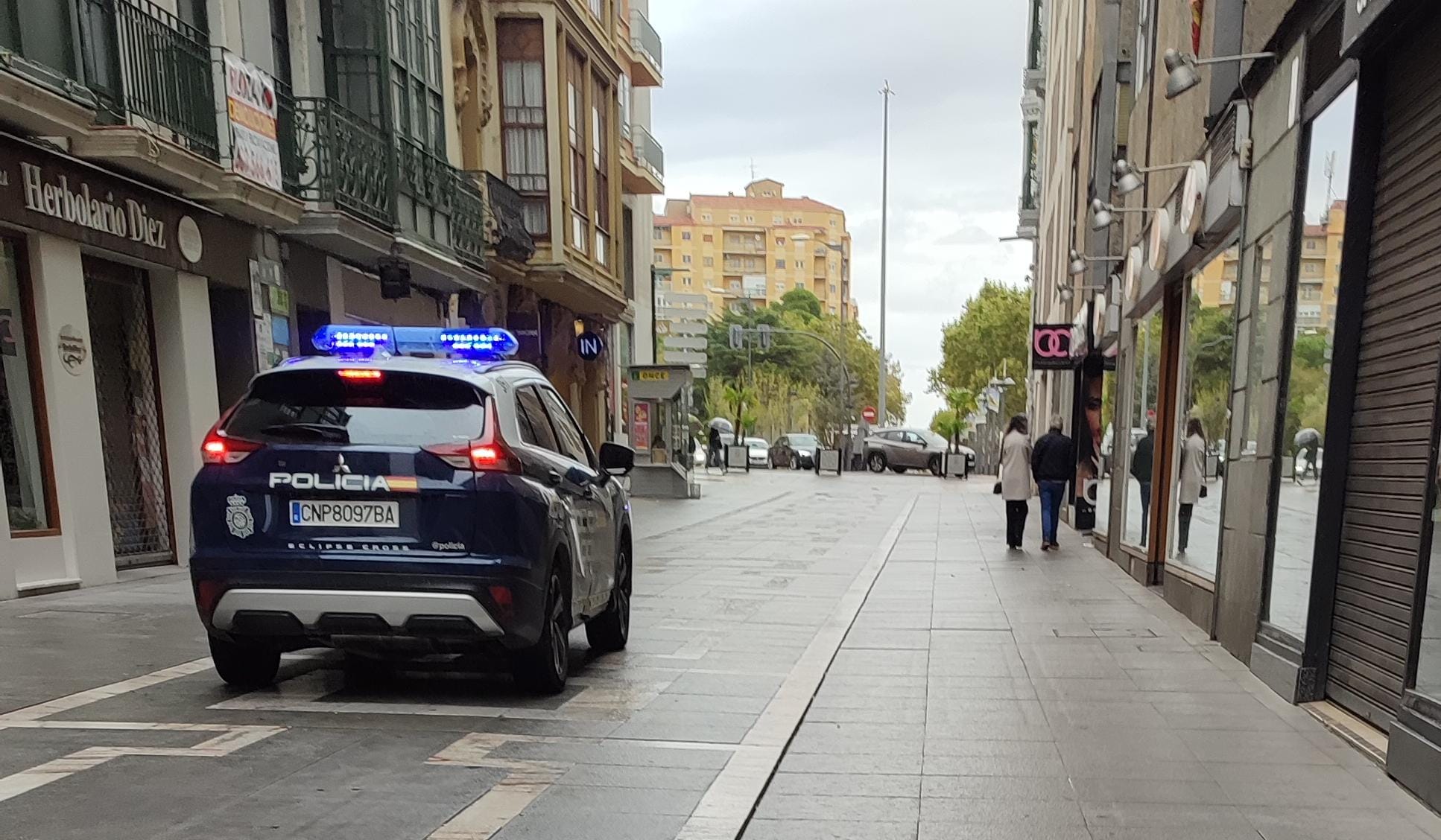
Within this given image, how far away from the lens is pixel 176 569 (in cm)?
1112

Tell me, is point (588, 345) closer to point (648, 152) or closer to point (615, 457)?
point (648, 152)

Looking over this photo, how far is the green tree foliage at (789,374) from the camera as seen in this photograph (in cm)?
7606

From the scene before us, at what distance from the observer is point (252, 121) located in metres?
11.7

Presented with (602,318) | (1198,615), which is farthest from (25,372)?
(602,318)

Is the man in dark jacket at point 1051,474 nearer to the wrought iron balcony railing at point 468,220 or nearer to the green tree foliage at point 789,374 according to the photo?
the wrought iron balcony railing at point 468,220

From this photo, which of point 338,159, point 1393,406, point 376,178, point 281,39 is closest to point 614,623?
point 1393,406

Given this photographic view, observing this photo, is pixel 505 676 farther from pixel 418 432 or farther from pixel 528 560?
pixel 418 432

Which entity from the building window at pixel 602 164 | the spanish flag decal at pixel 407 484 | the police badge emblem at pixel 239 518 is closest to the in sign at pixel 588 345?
the building window at pixel 602 164

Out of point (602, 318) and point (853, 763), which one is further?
point (602, 318)

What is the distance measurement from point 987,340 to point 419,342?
60554 mm

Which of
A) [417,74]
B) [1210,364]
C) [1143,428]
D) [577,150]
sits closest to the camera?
[1210,364]

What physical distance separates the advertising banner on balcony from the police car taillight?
6875mm

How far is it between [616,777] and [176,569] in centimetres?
854

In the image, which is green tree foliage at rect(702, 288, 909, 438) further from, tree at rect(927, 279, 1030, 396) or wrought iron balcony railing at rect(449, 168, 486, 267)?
wrought iron balcony railing at rect(449, 168, 486, 267)
